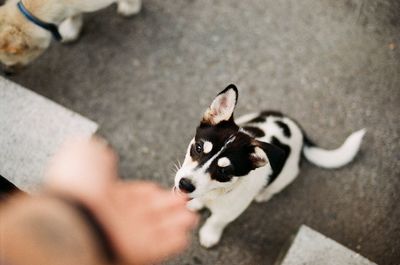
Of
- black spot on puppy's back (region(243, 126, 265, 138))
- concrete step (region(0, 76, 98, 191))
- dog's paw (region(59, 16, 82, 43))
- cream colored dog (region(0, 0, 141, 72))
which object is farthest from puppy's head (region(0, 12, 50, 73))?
black spot on puppy's back (region(243, 126, 265, 138))

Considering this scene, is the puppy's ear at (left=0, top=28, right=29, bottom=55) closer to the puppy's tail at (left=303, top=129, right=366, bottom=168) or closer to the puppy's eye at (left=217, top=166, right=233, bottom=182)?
the puppy's eye at (left=217, top=166, right=233, bottom=182)

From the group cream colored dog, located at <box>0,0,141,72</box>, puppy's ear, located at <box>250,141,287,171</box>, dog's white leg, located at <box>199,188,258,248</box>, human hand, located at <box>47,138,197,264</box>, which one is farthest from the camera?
cream colored dog, located at <box>0,0,141,72</box>

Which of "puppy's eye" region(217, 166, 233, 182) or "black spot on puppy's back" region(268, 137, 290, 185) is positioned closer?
"puppy's eye" region(217, 166, 233, 182)

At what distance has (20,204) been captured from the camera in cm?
84

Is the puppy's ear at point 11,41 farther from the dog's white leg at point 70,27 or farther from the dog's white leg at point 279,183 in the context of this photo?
the dog's white leg at point 279,183

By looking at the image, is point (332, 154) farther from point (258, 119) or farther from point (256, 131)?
point (256, 131)

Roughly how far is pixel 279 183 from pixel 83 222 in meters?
2.06

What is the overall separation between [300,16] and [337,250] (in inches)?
80.6

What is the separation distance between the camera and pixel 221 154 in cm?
200

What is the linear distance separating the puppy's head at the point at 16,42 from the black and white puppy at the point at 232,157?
63.9 inches

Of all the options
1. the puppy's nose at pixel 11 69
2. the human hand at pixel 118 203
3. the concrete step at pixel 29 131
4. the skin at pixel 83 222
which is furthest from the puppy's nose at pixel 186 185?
the puppy's nose at pixel 11 69

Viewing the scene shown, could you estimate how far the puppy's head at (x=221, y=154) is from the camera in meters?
1.99

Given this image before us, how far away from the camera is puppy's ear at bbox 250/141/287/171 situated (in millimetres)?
1949

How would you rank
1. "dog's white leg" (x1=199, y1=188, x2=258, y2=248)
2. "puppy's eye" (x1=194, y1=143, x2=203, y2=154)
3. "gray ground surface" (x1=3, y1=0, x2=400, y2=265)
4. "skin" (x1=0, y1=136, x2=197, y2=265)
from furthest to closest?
1. "gray ground surface" (x1=3, y1=0, x2=400, y2=265)
2. "dog's white leg" (x1=199, y1=188, x2=258, y2=248)
3. "puppy's eye" (x1=194, y1=143, x2=203, y2=154)
4. "skin" (x1=0, y1=136, x2=197, y2=265)
